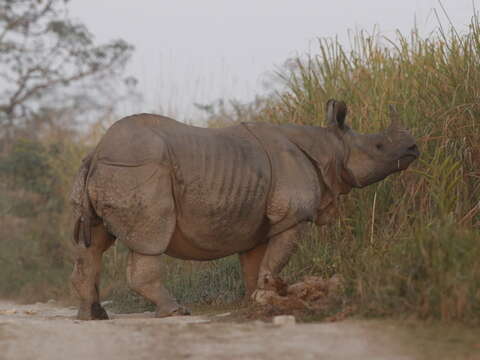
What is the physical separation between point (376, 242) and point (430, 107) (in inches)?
58.1

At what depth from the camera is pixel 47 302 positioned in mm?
8391

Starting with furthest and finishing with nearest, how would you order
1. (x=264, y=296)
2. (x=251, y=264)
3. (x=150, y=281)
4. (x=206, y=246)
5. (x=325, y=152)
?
(x=251, y=264), (x=325, y=152), (x=206, y=246), (x=150, y=281), (x=264, y=296)

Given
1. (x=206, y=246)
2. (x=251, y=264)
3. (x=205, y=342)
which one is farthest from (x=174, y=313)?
(x=205, y=342)

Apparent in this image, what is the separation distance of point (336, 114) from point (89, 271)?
2.13 meters

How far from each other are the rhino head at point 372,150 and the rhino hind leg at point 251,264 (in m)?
0.86

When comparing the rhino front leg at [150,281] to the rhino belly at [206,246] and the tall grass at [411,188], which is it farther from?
the tall grass at [411,188]

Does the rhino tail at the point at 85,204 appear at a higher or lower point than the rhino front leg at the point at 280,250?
higher

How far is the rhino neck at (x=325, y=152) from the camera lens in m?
5.95

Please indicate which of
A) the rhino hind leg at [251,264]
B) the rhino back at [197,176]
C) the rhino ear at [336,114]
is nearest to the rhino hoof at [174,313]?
the rhino back at [197,176]

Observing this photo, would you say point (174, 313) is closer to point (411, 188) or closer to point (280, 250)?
point (280, 250)

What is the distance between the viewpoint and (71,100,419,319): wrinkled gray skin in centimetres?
522

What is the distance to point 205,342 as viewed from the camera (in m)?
3.80

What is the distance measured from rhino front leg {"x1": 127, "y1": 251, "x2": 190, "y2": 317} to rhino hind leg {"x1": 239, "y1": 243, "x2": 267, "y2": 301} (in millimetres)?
906

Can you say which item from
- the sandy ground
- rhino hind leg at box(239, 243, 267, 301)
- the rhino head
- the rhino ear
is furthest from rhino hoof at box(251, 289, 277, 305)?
the rhino ear
